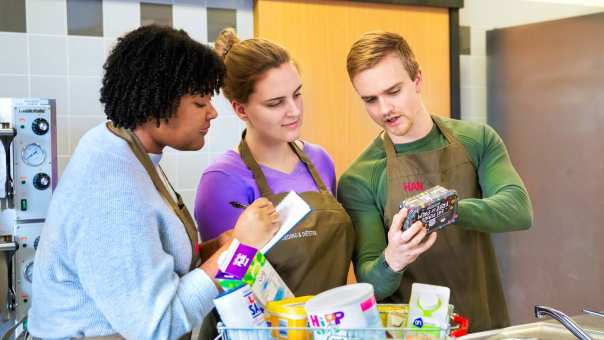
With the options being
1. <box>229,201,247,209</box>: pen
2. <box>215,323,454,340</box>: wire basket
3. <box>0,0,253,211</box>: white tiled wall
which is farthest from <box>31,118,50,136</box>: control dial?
<box>215,323,454,340</box>: wire basket

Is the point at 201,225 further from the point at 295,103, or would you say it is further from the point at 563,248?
the point at 563,248

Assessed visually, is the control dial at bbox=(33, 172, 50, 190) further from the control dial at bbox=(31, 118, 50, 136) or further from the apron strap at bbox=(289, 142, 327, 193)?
the apron strap at bbox=(289, 142, 327, 193)

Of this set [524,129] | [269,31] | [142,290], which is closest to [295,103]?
[142,290]

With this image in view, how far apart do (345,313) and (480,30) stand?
114 inches

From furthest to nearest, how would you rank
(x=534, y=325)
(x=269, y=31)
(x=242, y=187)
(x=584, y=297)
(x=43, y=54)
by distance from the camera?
(x=584, y=297) → (x=269, y=31) → (x=43, y=54) → (x=242, y=187) → (x=534, y=325)

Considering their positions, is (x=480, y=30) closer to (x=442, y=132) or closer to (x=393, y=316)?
(x=442, y=132)

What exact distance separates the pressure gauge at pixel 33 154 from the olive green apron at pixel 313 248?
4.00ft

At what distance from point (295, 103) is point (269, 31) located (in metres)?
1.52

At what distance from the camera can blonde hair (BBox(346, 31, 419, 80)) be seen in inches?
56.2

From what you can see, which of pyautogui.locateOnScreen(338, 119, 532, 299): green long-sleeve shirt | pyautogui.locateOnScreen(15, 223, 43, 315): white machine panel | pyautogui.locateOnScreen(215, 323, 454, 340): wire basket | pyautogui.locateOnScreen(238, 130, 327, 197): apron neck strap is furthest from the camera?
pyautogui.locateOnScreen(15, 223, 43, 315): white machine panel

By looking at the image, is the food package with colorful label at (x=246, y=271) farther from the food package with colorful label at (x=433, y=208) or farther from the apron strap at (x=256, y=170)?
the apron strap at (x=256, y=170)

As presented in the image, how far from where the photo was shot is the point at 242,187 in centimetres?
141

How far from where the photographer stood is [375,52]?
56.2 inches

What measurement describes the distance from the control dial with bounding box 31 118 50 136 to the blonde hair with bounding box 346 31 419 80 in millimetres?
1398
